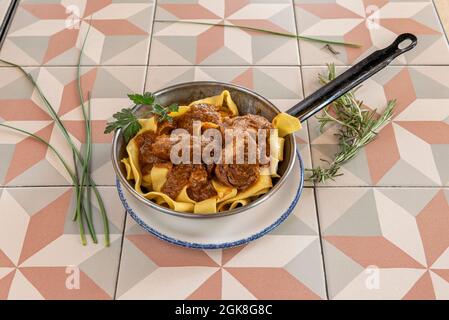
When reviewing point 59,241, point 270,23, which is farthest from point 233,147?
point 270,23

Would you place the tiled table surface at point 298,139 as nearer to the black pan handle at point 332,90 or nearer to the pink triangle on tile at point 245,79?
the pink triangle on tile at point 245,79

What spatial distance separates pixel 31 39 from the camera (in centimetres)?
119

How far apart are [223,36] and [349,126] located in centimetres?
41

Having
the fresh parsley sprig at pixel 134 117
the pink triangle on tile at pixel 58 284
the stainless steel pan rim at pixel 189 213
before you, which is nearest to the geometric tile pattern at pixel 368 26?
the stainless steel pan rim at pixel 189 213

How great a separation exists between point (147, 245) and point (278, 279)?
0.23 meters

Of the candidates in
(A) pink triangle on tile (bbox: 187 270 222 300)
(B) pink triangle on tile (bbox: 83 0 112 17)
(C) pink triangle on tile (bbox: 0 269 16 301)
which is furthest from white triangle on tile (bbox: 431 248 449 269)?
(B) pink triangle on tile (bbox: 83 0 112 17)

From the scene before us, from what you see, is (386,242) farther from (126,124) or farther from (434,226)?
→ (126,124)

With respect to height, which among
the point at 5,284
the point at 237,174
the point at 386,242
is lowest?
the point at 5,284

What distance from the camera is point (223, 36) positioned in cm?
118

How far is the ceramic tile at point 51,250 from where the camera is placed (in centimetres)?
80

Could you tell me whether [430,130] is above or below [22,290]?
above

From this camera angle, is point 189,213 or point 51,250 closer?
point 189,213

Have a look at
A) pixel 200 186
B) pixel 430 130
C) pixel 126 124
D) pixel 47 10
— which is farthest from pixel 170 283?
pixel 47 10

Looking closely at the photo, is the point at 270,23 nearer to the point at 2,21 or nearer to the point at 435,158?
the point at 435,158
